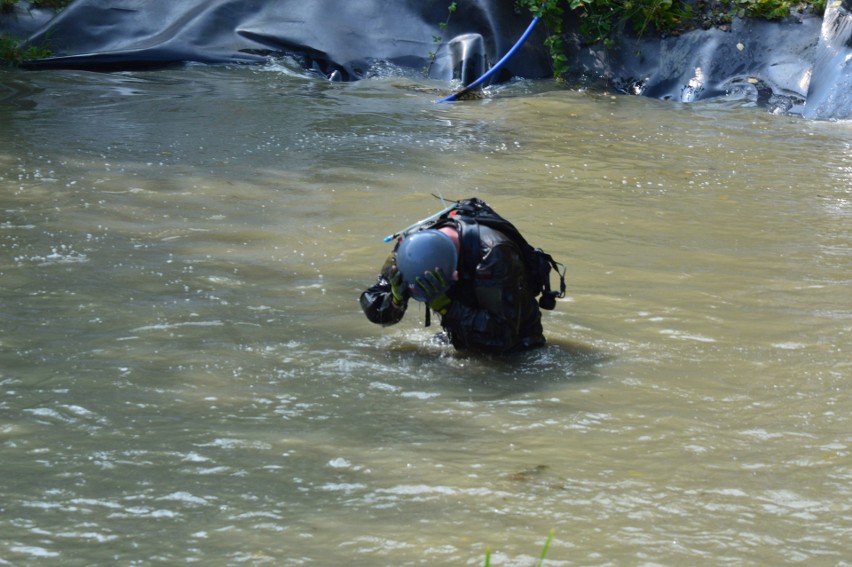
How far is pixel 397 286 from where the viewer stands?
4797 millimetres

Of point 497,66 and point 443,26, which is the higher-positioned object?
point 443,26

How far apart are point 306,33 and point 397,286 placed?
882 centimetres

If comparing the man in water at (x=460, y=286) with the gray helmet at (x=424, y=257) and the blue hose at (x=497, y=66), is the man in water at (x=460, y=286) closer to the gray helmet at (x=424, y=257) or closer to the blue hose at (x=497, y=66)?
the gray helmet at (x=424, y=257)

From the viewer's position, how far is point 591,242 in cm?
709

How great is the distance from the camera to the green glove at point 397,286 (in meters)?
4.78

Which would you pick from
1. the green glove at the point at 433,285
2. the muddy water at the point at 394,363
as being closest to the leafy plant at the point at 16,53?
the muddy water at the point at 394,363

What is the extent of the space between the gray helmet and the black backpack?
0.16m

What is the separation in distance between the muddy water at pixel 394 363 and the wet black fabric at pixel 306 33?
3.07 meters

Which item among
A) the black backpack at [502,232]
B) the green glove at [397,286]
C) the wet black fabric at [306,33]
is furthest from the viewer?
the wet black fabric at [306,33]

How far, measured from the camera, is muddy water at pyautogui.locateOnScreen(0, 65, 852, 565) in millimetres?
3500

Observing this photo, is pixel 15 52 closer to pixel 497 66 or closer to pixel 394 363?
pixel 497 66

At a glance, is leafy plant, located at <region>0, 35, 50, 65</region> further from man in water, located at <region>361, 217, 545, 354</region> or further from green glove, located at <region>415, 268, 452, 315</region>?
green glove, located at <region>415, 268, 452, 315</region>

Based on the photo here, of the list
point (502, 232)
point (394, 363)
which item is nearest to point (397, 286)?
point (394, 363)

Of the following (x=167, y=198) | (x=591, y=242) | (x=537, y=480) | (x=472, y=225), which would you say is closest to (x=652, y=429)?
(x=537, y=480)
